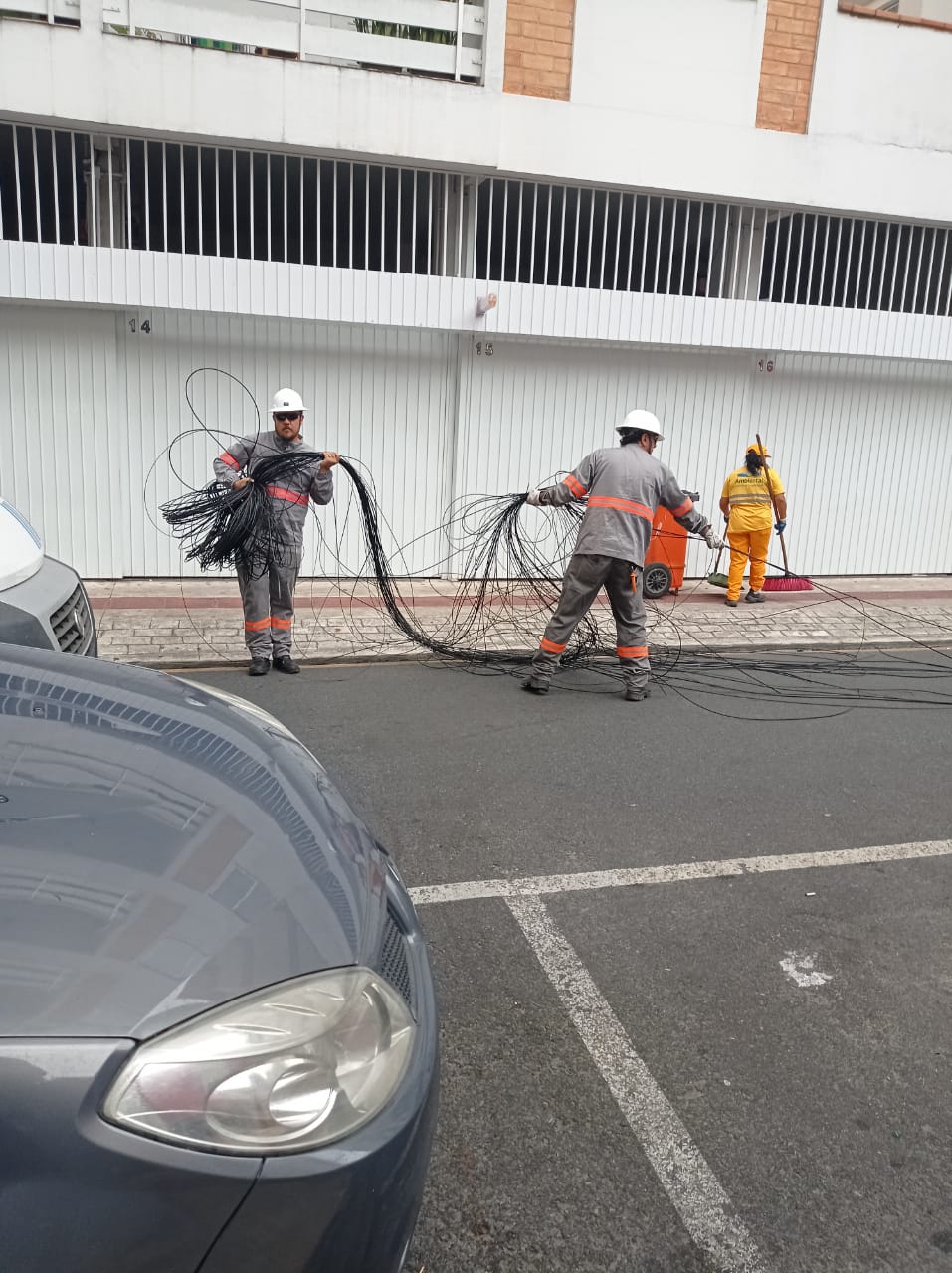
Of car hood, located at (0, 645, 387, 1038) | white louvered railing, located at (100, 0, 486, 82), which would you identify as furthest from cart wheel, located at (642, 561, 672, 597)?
car hood, located at (0, 645, 387, 1038)

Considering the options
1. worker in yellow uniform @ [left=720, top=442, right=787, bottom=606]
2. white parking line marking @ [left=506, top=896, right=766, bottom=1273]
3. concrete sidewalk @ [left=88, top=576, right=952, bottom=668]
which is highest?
worker in yellow uniform @ [left=720, top=442, right=787, bottom=606]

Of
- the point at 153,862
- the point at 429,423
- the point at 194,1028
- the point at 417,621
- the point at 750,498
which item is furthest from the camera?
the point at 429,423

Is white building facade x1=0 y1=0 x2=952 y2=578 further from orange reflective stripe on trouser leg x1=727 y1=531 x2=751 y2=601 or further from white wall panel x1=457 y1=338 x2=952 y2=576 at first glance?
orange reflective stripe on trouser leg x1=727 y1=531 x2=751 y2=601

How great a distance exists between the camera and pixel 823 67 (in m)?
10.8

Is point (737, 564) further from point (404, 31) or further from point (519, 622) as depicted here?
point (404, 31)

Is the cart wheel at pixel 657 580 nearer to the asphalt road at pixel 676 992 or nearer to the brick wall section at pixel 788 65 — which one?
the asphalt road at pixel 676 992

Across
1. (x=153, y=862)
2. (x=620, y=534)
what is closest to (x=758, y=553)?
(x=620, y=534)

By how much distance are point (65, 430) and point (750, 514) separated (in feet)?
22.6

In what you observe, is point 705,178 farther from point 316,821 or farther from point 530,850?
point 316,821

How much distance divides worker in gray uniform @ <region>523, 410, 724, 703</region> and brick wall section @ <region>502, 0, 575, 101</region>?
4.90m

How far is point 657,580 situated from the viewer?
1047 cm

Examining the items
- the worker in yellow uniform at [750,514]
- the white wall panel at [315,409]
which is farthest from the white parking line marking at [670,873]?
the white wall panel at [315,409]

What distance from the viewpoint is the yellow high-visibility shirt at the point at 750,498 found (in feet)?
33.7

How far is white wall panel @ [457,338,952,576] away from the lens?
36.3ft
